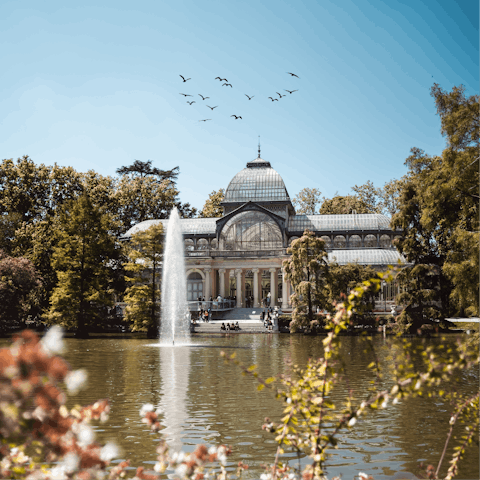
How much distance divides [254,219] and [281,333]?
70.3ft

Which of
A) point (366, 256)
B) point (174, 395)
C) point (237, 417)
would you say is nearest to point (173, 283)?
point (366, 256)

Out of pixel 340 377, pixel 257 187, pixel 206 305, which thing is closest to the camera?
pixel 340 377

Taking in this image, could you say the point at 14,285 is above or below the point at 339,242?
below

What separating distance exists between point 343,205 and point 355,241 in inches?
683

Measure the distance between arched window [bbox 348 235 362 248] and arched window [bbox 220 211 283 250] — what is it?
8148 millimetres

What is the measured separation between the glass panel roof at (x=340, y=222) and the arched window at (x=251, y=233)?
2.85 metres

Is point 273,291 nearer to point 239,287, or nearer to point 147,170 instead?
point 239,287

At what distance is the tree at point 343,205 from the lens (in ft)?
Result: 256

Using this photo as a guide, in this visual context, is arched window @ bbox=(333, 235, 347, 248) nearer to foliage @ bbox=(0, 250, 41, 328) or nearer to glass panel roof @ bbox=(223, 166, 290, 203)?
glass panel roof @ bbox=(223, 166, 290, 203)

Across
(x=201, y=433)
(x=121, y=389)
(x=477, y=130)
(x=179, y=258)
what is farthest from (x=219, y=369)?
(x=179, y=258)

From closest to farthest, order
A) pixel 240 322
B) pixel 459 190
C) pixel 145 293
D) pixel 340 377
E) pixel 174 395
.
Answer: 1. pixel 340 377
2. pixel 174 395
3. pixel 459 190
4. pixel 145 293
5. pixel 240 322

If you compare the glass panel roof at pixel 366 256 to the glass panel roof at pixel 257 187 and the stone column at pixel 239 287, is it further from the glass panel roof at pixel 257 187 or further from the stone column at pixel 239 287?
the glass panel roof at pixel 257 187

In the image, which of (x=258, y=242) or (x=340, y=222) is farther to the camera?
Result: (x=340, y=222)

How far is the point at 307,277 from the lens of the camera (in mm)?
43750
